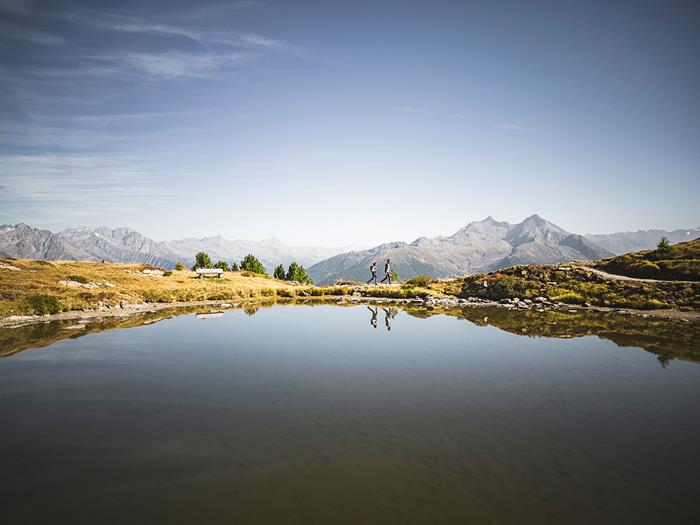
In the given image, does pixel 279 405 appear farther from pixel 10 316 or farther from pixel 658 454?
pixel 10 316

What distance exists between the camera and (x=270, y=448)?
1223 centimetres

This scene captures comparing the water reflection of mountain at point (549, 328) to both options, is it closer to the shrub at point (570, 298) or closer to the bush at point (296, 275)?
the shrub at point (570, 298)

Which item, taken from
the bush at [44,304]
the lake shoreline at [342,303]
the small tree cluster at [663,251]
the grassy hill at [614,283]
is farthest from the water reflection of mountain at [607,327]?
the bush at [44,304]

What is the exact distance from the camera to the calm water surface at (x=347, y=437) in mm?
9312

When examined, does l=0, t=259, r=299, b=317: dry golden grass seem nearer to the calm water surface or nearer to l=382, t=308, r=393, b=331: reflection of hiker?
the calm water surface

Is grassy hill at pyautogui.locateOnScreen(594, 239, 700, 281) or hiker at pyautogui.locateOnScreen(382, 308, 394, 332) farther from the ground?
grassy hill at pyautogui.locateOnScreen(594, 239, 700, 281)

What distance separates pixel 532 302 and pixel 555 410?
4259 cm

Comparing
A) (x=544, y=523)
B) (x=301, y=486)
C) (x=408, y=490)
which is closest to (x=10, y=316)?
(x=301, y=486)

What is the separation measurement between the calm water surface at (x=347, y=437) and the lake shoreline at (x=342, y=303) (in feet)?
47.4

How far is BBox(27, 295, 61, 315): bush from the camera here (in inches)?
1475

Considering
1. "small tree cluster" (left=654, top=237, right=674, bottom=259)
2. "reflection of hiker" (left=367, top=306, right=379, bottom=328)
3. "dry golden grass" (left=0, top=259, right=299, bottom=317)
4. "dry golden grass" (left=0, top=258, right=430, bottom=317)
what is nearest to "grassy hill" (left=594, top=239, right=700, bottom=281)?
"small tree cluster" (left=654, top=237, right=674, bottom=259)

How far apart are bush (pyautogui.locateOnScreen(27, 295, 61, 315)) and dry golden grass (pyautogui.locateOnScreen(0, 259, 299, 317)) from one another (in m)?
0.24

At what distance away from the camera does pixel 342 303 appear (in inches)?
2459

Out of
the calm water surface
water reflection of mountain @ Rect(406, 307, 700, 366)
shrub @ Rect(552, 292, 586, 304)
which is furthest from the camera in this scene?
shrub @ Rect(552, 292, 586, 304)
